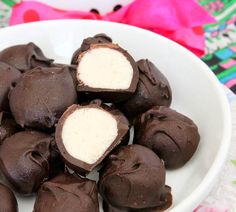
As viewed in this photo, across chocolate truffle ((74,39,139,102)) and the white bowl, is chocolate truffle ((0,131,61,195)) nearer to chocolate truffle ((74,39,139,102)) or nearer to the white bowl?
the white bowl

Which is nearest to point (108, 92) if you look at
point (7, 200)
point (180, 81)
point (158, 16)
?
point (180, 81)

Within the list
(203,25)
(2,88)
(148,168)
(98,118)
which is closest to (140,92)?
(98,118)

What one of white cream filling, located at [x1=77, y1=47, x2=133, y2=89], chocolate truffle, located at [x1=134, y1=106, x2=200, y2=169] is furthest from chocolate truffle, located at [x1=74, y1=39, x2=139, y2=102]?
chocolate truffle, located at [x1=134, y1=106, x2=200, y2=169]

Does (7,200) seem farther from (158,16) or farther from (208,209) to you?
(158,16)

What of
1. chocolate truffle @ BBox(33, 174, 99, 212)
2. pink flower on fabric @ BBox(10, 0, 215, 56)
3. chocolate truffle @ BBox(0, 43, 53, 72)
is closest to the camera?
chocolate truffle @ BBox(33, 174, 99, 212)

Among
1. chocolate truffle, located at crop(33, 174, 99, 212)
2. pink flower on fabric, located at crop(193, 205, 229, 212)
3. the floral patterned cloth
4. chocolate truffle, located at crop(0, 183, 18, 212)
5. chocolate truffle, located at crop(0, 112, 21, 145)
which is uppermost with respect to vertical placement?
chocolate truffle, located at crop(0, 112, 21, 145)

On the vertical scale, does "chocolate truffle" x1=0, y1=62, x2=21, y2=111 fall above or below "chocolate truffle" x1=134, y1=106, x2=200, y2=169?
above

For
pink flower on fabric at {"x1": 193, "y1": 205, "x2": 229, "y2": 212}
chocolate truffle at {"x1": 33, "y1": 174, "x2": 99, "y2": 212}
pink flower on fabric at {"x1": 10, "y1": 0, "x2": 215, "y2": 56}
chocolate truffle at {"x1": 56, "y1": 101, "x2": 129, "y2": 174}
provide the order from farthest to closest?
pink flower on fabric at {"x1": 10, "y1": 0, "x2": 215, "y2": 56} < pink flower on fabric at {"x1": 193, "y1": 205, "x2": 229, "y2": 212} < chocolate truffle at {"x1": 56, "y1": 101, "x2": 129, "y2": 174} < chocolate truffle at {"x1": 33, "y1": 174, "x2": 99, "y2": 212}
